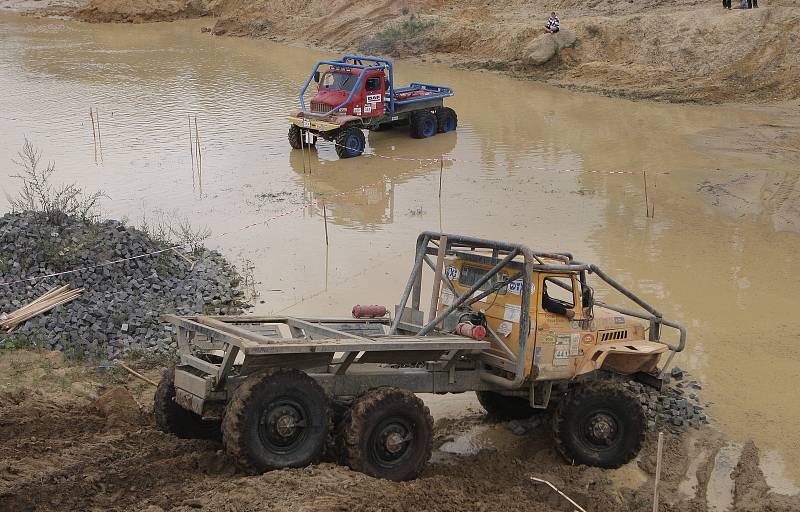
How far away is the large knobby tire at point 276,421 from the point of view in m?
7.55

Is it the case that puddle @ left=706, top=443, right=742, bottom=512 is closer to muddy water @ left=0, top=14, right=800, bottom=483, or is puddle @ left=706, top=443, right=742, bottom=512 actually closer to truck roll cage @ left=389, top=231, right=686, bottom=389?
muddy water @ left=0, top=14, right=800, bottom=483

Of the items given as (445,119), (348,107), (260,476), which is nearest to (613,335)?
(260,476)

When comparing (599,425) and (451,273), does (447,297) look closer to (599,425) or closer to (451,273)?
(451,273)

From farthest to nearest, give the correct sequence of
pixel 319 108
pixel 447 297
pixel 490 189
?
pixel 319 108
pixel 490 189
pixel 447 297

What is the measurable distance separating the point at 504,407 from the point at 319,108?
13346 mm

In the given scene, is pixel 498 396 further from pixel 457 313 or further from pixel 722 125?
pixel 722 125

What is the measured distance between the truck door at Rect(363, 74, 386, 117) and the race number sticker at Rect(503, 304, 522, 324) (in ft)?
45.2

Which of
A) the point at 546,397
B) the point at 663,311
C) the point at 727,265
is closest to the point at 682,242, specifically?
the point at 727,265

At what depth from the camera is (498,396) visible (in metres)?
10.0

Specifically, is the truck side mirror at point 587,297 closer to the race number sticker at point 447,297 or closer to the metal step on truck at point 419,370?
the metal step on truck at point 419,370

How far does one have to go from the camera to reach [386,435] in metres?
8.06

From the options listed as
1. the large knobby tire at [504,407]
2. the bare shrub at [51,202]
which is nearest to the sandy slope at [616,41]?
the bare shrub at [51,202]

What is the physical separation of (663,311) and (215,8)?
3752 cm

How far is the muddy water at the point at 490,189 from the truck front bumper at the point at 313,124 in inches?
30.8
